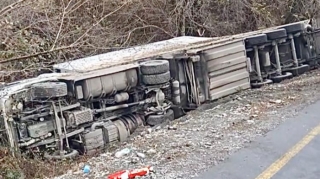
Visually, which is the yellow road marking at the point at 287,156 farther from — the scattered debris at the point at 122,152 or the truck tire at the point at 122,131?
the truck tire at the point at 122,131

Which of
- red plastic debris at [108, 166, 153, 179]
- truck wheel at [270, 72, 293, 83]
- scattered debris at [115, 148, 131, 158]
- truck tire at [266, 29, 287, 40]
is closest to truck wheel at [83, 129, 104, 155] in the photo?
scattered debris at [115, 148, 131, 158]

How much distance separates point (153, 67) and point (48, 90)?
6.71 ft

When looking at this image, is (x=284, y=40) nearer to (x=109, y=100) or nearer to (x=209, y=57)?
(x=209, y=57)

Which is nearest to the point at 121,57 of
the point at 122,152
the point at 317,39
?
the point at 122,152

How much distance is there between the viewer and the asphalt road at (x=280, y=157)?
15.7 ft

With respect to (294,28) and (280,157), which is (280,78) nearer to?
(294,28)

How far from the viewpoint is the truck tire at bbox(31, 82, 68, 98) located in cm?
644

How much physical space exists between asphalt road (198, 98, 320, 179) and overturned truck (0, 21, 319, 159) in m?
2.42

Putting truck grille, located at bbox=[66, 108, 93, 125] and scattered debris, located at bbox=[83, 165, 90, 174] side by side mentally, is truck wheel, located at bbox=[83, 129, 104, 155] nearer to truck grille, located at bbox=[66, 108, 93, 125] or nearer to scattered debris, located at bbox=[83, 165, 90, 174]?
truck grille, located at bbox=[66, 108, 93, 125]

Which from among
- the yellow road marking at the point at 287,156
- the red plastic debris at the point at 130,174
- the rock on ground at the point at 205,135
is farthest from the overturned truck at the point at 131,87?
the yellow road marking at the point at 287,156

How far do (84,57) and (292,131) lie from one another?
4993mm

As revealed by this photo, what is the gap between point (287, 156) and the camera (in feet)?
17.1

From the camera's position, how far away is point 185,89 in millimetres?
8602

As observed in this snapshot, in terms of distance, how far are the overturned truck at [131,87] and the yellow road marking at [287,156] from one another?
9.17ft
